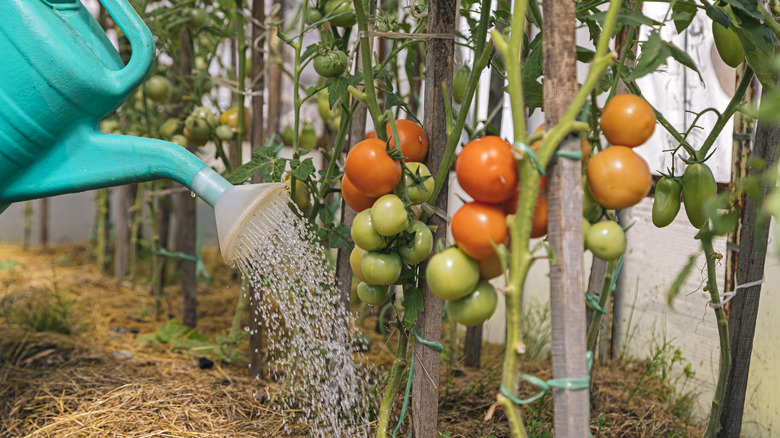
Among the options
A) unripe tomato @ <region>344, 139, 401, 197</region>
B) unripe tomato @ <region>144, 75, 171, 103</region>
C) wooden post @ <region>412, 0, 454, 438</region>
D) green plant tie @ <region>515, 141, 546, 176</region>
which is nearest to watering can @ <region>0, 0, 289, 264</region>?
unripe tomato @ <region>344, 139, 401, 197</region>

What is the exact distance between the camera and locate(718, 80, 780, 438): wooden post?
1000mm

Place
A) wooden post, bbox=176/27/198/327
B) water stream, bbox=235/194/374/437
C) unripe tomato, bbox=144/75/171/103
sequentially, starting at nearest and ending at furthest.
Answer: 1. water stream, bbox=235/194/374/437
2. unripe tomato, bbox=144/75/171/103
3. wooden post, bbox=176/27/198/327

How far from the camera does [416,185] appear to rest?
824 mm

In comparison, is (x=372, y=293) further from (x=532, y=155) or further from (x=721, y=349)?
(x=721, y=349)

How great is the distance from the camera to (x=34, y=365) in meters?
1.48

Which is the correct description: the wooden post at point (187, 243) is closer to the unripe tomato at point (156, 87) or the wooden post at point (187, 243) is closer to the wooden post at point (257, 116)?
the unripe tomato at point (156, 87)

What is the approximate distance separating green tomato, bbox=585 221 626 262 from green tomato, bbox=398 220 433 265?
24 cm

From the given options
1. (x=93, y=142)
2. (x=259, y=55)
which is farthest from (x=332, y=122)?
(x=93, y=142)

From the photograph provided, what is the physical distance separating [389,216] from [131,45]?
48 cm

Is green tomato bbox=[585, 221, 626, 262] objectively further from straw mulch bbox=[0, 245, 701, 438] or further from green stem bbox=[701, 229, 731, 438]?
straw mulch bbox=[0, 245, 701, 438]

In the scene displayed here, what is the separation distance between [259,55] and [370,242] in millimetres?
845

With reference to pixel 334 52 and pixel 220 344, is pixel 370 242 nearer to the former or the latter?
pixel 334 52

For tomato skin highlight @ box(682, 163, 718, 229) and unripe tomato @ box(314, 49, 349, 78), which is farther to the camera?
unripe tomato @ box(314, 49, 349, 78)

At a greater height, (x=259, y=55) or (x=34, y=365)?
(x=259, y=55)
